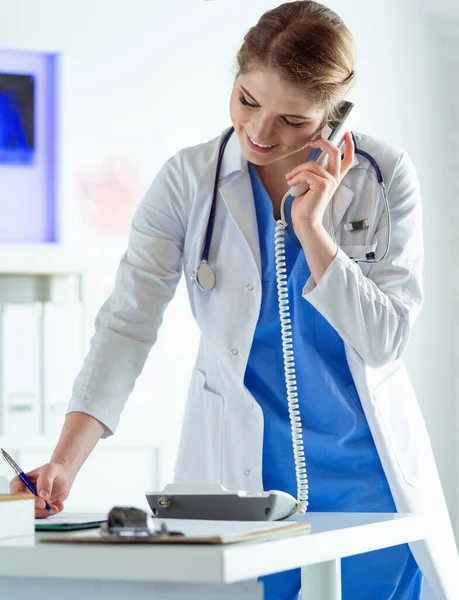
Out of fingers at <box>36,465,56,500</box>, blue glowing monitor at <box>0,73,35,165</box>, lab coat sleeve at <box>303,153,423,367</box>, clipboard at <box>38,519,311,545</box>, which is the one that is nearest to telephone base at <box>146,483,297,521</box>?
clipboard at <box>38,519,311,545</box>

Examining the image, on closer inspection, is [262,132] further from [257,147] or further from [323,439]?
[323,439]

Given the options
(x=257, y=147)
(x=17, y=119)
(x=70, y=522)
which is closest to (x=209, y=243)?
(x=257, y=147)

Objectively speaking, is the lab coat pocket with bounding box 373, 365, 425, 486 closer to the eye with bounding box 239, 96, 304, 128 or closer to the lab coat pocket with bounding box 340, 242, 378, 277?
the lab coat pocket with bounding box 340, 242, 378, 277

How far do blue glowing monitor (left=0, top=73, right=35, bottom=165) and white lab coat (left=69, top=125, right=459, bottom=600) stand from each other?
1536 mm

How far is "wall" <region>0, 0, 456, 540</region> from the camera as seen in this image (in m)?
3.17

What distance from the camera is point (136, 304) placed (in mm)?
1535

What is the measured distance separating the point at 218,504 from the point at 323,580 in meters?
0.14

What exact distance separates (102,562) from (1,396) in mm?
1974

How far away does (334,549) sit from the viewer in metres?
0.91

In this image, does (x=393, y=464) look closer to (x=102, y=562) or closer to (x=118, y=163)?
(x=102, y=562)

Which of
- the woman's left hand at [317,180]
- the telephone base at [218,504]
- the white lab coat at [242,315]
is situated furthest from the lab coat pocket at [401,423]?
the telephone base at [218,504]

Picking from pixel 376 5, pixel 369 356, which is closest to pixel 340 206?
pixel 369 356

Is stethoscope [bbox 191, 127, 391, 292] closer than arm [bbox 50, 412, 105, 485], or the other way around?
arm [bbox 50, 412, 105, 485]

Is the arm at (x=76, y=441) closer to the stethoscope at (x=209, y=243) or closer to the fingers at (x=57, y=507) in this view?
the fingers at (x=57, y=507)
